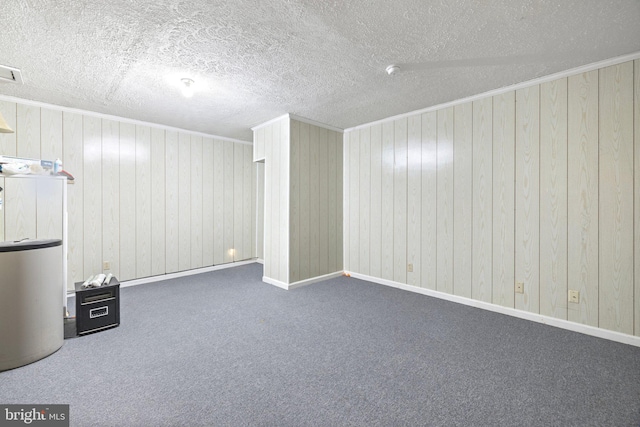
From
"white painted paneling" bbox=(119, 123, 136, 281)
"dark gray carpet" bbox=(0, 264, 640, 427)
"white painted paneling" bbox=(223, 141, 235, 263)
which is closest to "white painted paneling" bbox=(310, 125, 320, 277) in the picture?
"dark gray carpet" bbox=(0, 264, 640, 427)

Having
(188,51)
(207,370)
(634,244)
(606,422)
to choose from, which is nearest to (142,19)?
(188,51)

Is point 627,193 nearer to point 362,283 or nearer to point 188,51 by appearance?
point 362,283

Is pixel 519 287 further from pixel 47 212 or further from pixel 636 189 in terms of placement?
pixel 47 212

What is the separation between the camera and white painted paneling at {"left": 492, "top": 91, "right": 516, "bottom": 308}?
3.02 metres

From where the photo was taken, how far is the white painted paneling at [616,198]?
2393 millimetres

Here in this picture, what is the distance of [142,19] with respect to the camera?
6.21 ft

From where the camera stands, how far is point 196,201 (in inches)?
189

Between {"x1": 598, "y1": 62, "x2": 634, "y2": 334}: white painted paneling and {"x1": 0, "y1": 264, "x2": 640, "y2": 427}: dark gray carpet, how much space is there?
32 centimetres

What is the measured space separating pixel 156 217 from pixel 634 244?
5448 mm

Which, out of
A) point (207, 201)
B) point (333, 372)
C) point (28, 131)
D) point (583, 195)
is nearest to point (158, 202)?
point (207, 201)

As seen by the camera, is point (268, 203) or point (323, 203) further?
point (323, 203)

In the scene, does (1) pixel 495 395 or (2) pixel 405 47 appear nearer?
(1) pixel 495 395

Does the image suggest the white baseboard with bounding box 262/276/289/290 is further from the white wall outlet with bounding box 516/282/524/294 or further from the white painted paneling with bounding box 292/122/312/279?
the white wall outlet with bounding box 516/282/524/294

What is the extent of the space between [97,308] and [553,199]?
14.3 feet
